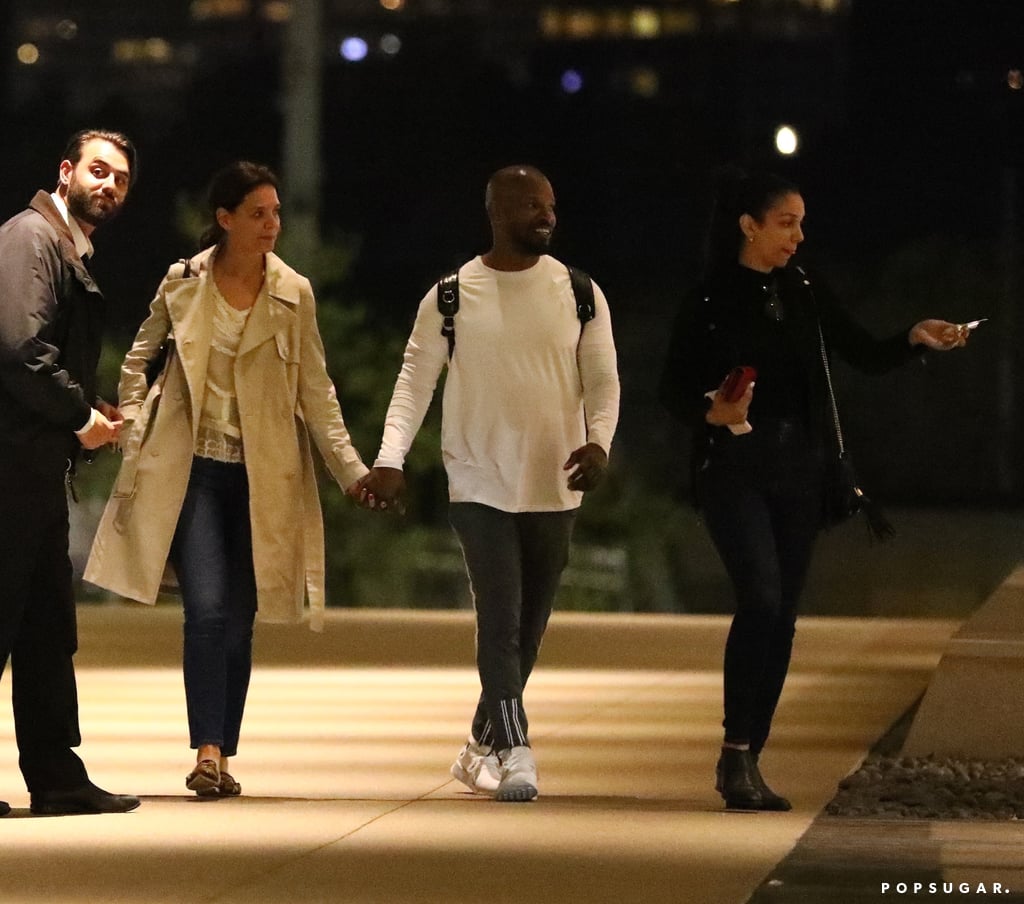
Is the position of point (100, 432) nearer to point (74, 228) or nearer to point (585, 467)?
point (74, 228)

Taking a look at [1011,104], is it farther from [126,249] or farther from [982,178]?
[126,249]

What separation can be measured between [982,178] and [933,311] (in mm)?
31184

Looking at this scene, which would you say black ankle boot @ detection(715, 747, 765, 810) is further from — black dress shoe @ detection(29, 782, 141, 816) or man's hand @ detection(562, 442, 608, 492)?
black dress shoe @ detection(29, 782, 141, 816)

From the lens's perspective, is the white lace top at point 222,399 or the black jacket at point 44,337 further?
the white lace top at point 222,399

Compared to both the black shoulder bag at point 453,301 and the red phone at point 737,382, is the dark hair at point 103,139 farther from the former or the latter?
the red phone at point 737,382

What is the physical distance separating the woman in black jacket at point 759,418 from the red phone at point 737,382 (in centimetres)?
3

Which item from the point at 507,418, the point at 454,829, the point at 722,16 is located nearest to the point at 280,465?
the point at 507,418

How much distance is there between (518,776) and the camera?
8.79 metres

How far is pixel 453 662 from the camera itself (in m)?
14.8

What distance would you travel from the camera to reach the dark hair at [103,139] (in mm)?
8547

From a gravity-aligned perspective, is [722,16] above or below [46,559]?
above

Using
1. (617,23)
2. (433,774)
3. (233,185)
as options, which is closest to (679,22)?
(617,23)

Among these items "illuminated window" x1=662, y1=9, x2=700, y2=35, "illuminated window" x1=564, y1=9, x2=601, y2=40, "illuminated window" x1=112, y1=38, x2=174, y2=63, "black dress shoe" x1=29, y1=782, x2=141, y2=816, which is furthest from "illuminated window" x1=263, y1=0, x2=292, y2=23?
"black dress shoe" x1=29, y1=782, x2=141, y2=816

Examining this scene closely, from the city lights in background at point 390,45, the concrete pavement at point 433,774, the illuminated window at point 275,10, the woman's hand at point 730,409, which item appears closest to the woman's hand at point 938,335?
the woman's hand at point 730,409
